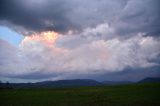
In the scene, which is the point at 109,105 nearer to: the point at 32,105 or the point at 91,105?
the point at 91,105

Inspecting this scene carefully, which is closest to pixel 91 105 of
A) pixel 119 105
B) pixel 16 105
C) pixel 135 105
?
pixel 119 105

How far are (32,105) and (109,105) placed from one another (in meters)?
16.2

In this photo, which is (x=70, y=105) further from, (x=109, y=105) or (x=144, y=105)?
(x=144, y=105)

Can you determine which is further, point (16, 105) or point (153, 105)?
point (16, 105)

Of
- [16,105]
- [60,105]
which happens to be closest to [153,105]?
[60,105]

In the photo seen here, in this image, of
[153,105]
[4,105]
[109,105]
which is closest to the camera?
[153,105]

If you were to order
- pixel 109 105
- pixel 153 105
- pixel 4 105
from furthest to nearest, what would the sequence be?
pixel 4 105
pixel 109 105
pixel 153 105

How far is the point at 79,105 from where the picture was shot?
147 ft

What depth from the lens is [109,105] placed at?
4391 cm

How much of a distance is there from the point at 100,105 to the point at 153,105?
31.2 feet

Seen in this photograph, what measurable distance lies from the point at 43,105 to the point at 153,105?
21.8 metres

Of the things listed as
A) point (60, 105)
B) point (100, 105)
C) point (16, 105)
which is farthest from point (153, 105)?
point (16, 105)

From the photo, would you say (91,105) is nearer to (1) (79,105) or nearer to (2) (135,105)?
(1) (79,105)

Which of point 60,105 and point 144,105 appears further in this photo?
point 60,105
